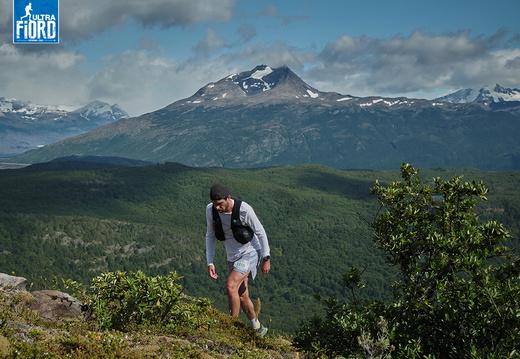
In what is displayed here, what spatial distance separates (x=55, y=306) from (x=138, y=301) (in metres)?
4.52

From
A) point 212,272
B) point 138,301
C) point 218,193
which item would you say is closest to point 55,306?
point 138,301

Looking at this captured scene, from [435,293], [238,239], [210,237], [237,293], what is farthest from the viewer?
[210,237]

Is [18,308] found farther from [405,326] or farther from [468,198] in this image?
[468,198]

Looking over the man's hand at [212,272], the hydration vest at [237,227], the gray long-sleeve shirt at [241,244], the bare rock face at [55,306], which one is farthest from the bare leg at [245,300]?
the bare rock face at [55,306]

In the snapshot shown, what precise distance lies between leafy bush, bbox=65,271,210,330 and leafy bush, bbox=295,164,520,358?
3958mm

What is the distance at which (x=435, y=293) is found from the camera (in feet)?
Answer: 26.9

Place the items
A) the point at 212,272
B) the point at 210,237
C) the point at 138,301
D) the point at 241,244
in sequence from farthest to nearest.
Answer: the point at 212,272, the point at 210,237, the point at 241,244, the point at 138,301

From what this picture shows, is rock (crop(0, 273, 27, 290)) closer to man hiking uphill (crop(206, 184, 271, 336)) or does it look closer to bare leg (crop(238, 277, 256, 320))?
man hiking uphill (crop(206, 184, 271, 336))

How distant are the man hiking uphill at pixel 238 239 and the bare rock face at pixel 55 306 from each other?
5.02 metres

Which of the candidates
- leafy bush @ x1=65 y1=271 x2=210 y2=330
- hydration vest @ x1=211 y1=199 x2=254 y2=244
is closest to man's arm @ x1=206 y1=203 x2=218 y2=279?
hydration vest @ x1=211 y1=199 x2=254 y2=244

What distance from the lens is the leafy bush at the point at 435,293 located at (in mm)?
7332

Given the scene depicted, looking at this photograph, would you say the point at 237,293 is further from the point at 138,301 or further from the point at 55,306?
the point at 55,306

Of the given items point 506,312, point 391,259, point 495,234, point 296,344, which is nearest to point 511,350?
point 506,312

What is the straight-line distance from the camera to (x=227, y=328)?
531 inches
